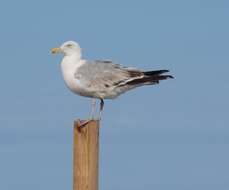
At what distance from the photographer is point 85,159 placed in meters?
7.36

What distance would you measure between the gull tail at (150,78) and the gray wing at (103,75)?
10 centimetres

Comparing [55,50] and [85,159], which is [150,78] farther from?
[85,159]

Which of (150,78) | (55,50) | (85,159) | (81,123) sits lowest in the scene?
(85,159)

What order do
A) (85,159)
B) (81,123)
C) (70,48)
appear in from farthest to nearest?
(70,48) < (81,123) < (85,159)

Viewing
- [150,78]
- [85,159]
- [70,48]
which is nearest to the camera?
[85,159]

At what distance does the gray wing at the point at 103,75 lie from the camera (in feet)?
34.1

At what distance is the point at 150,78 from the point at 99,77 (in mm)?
980

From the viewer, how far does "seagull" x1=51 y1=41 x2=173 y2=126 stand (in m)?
10.3

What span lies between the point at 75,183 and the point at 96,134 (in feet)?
2.30

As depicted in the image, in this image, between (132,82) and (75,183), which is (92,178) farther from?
(132,82)

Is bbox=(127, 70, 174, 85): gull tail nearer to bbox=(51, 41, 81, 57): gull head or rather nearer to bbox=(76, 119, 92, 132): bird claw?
bbox=(51, 41, 81, 57): gull head

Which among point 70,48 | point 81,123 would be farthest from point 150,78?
point 81,123

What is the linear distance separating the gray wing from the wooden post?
115 inches

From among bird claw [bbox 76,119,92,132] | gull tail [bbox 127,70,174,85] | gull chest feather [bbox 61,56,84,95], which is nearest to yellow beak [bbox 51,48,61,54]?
gull chest feather [bbox 61,56,84,95]
